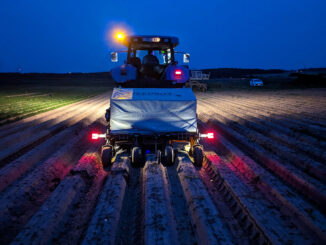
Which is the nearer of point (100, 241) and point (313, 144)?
point (100, 241)

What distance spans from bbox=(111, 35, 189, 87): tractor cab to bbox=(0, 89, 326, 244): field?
2.04 m

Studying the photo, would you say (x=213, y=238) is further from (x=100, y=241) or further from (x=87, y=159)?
(x=87, y=159)

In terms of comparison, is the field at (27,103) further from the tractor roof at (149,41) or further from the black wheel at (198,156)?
the black wheel at (198,156)

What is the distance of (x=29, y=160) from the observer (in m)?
5.04

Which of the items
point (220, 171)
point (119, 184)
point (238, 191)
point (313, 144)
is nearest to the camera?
point (238, 191)

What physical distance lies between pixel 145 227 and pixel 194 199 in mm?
937

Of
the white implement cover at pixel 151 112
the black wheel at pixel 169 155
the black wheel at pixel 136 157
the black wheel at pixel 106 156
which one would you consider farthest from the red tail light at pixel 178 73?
the black wheel at pixel 106 156

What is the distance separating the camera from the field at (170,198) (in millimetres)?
2715

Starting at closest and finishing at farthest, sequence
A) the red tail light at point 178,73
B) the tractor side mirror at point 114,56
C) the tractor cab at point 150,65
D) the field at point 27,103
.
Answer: the tractor cab at point 150,65, the red tail light at point 178,73, the tractor side mirror at point 114,56, the field at point 27,103

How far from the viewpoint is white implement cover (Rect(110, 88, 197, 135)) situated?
15.7 ft

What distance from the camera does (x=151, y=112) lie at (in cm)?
482

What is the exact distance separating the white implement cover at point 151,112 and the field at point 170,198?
0.79m

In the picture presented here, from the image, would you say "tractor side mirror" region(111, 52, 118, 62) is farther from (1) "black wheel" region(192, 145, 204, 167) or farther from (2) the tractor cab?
(1) "black wheel" region(192, 145, 204, 167)

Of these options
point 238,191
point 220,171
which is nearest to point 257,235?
point 238,191
